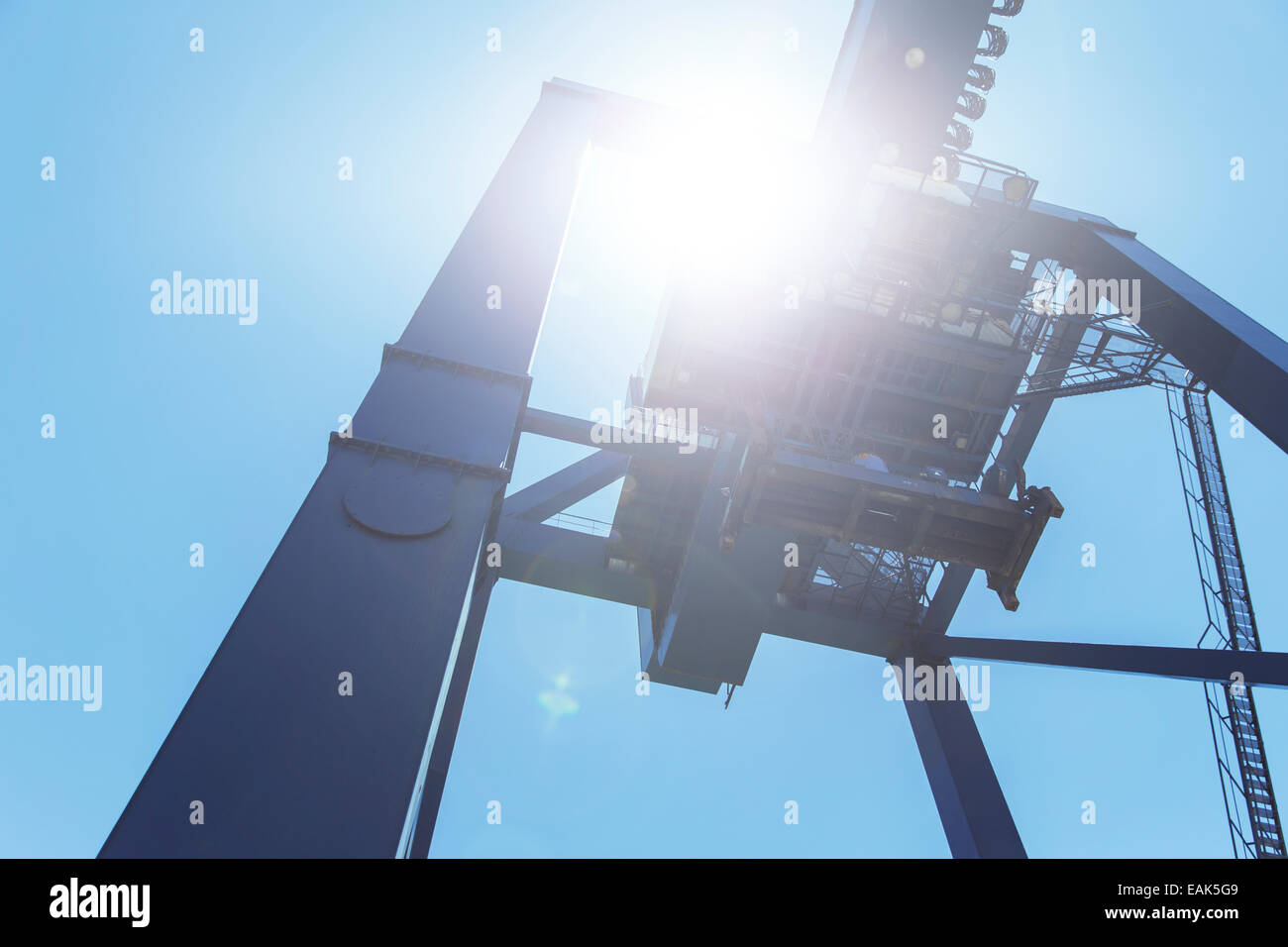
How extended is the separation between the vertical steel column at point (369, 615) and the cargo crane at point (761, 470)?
0.06 ft

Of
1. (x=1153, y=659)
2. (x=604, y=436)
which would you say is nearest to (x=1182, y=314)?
(x=1153, y=659)

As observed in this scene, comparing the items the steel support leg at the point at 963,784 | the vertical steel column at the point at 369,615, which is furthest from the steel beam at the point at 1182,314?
the vertical steel column at the point at 369,615

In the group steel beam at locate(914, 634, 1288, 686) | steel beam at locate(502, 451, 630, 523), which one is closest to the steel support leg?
steel beam at locate(914, 634, 1288, 686)

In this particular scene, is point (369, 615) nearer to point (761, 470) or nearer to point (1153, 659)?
point (761, 470)

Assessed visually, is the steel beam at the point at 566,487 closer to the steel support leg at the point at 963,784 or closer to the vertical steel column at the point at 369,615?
the vertical steel column at the point at 369,615

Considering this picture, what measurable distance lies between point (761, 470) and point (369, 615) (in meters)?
4.64

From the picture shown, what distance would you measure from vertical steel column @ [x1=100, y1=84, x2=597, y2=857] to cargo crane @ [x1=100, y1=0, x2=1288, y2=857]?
0.02 meters

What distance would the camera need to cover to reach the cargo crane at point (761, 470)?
4867mm

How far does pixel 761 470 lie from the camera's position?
336 inches

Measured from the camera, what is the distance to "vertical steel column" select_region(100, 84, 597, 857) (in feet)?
14.5

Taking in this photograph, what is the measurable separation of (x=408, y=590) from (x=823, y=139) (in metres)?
8.75

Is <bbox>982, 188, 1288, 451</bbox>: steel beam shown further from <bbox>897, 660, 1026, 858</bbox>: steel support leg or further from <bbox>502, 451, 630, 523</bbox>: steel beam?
<bbox>502, 451, 630, 523</bbox>: steel beam
